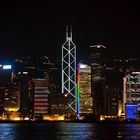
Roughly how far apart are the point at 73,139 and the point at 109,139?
6.44m

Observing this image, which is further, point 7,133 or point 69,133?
point 69,133

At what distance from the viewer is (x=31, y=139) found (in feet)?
270

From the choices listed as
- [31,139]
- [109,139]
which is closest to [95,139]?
[109,139]

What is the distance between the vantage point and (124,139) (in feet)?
270

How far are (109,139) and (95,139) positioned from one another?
9.29 feet

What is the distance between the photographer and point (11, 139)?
82500 millimetres

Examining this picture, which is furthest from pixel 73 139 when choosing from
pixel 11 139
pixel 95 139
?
pixel 11 139

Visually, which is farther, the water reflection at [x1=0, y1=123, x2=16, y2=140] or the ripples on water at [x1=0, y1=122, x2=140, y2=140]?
the water reflection at [x1=0, y1=123, x2=16, y2=140]

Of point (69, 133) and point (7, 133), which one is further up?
point (7, 133)

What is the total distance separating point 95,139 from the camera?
82438mm

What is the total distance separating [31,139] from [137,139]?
17.9 metres

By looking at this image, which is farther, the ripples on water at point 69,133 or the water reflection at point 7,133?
the water reflection at point 7,133

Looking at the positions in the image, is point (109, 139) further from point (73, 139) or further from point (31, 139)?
point (31, 139)

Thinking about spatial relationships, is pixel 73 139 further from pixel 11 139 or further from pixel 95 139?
pixel 11 139
